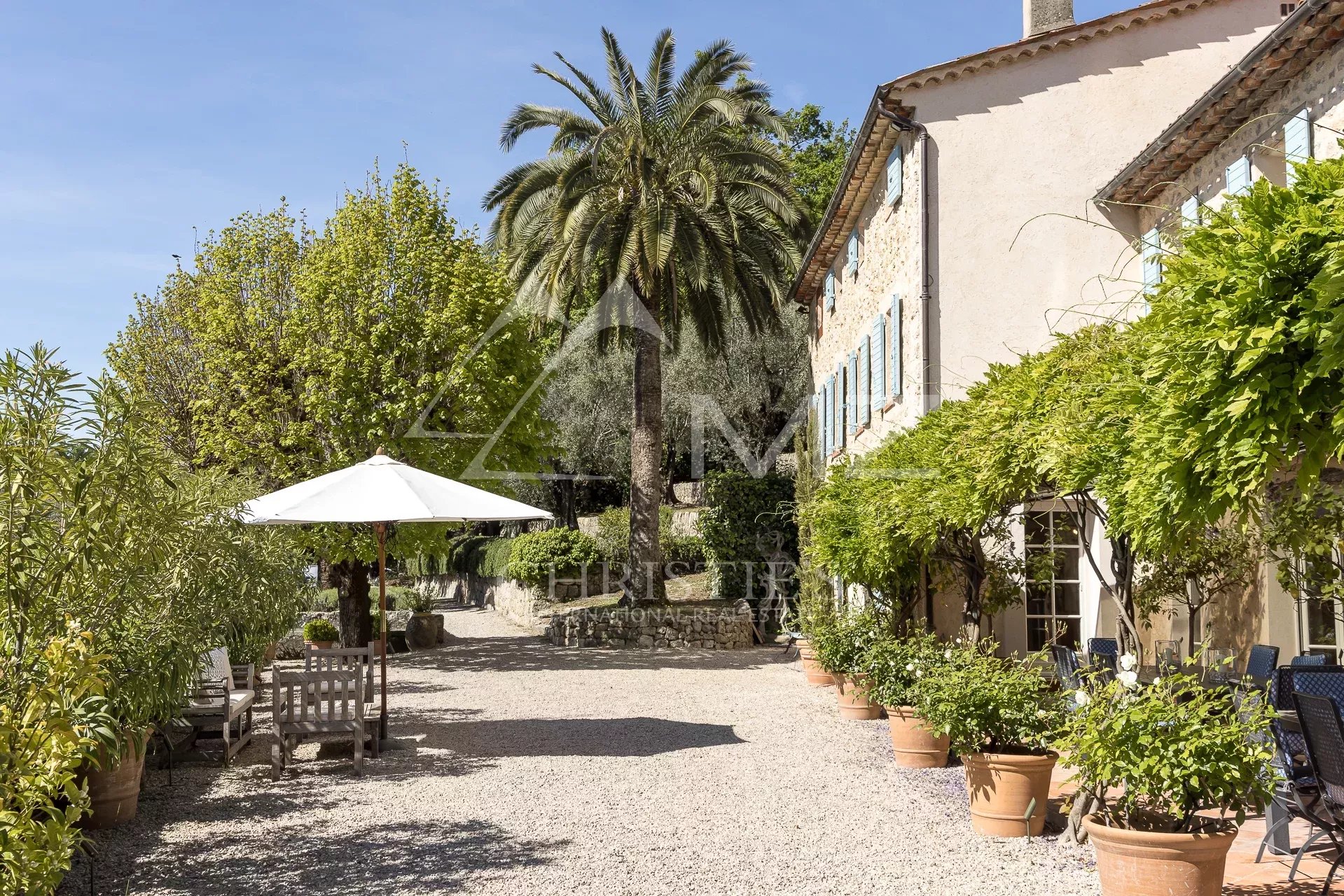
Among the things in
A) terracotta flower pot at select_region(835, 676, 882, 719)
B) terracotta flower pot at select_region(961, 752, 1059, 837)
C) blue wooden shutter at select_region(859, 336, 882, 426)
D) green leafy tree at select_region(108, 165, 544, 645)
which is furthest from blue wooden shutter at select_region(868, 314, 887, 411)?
terracotta flower pot at select_region(961, 752, 1059, 837)

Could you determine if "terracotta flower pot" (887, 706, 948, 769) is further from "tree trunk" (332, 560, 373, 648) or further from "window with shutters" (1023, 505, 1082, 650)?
"tree trunk" (332, 560, 373, 648)

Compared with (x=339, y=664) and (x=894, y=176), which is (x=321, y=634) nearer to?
(x=339, y=664)

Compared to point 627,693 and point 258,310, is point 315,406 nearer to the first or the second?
point 258,310

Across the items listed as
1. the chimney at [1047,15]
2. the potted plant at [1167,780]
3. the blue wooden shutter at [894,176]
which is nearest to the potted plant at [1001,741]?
the potted plant at [1167,780]

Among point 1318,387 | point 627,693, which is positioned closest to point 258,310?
point 627,693

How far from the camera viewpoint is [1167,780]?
4.61 meters

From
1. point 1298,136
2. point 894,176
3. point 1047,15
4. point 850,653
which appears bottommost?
point 850,653

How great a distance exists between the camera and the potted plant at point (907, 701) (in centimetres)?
853

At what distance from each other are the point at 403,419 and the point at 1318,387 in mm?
15336

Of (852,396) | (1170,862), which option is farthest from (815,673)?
(1170,862)

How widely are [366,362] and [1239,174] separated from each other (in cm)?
1217

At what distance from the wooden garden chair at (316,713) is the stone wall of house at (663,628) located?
11365mm

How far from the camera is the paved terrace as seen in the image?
5777 millimetres

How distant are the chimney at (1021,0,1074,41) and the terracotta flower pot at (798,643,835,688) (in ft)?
28.0
